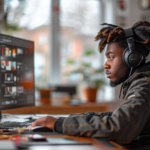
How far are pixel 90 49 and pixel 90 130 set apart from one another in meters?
2.57

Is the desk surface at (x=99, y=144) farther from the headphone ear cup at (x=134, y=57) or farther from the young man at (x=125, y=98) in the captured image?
the headphone ear cup at (x=134, y=57)

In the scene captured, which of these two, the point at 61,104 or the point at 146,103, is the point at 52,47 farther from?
the point at 146,103

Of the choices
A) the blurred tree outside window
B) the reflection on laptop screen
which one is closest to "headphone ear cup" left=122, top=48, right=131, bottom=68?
the reflection on laptop screen

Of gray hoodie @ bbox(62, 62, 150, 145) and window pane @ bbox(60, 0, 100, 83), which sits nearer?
gray hoodie @ bbox(62, 62, 150, 145)

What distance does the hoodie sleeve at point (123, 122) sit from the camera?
2.40 ft

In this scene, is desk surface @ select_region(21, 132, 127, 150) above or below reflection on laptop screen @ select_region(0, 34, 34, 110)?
below

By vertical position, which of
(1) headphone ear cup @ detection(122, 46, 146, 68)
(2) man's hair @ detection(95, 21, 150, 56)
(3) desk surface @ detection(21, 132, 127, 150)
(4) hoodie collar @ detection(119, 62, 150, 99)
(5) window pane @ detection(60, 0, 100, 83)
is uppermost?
(5) window pane @ detection(60, 0, 100, 83)

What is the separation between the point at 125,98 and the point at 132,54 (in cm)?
19

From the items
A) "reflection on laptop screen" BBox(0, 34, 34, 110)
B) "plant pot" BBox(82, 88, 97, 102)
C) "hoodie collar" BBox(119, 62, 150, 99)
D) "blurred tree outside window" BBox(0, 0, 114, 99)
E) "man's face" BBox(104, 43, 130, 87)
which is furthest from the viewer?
"blurred tree outside window" BBox(0, 0, 114, 99)

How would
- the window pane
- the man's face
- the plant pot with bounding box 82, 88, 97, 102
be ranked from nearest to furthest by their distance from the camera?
the man's face, the plant pot with bounding box 82, 88, 97, 102, the window pane

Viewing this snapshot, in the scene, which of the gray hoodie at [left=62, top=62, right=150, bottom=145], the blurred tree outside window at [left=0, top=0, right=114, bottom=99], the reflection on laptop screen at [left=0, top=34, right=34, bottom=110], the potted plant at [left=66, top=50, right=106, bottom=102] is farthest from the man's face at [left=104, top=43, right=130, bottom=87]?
Result: the blurred tree outside window at [left=0, top=0, right=114, bottom=99]

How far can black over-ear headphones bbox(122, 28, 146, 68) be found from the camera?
935 mm

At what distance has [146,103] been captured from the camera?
0.77 meters

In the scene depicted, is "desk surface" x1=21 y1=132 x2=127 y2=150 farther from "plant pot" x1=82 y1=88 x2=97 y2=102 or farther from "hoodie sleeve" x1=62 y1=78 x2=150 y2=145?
"plant pot" x1=82 y1=88 x2=97 y2=102
